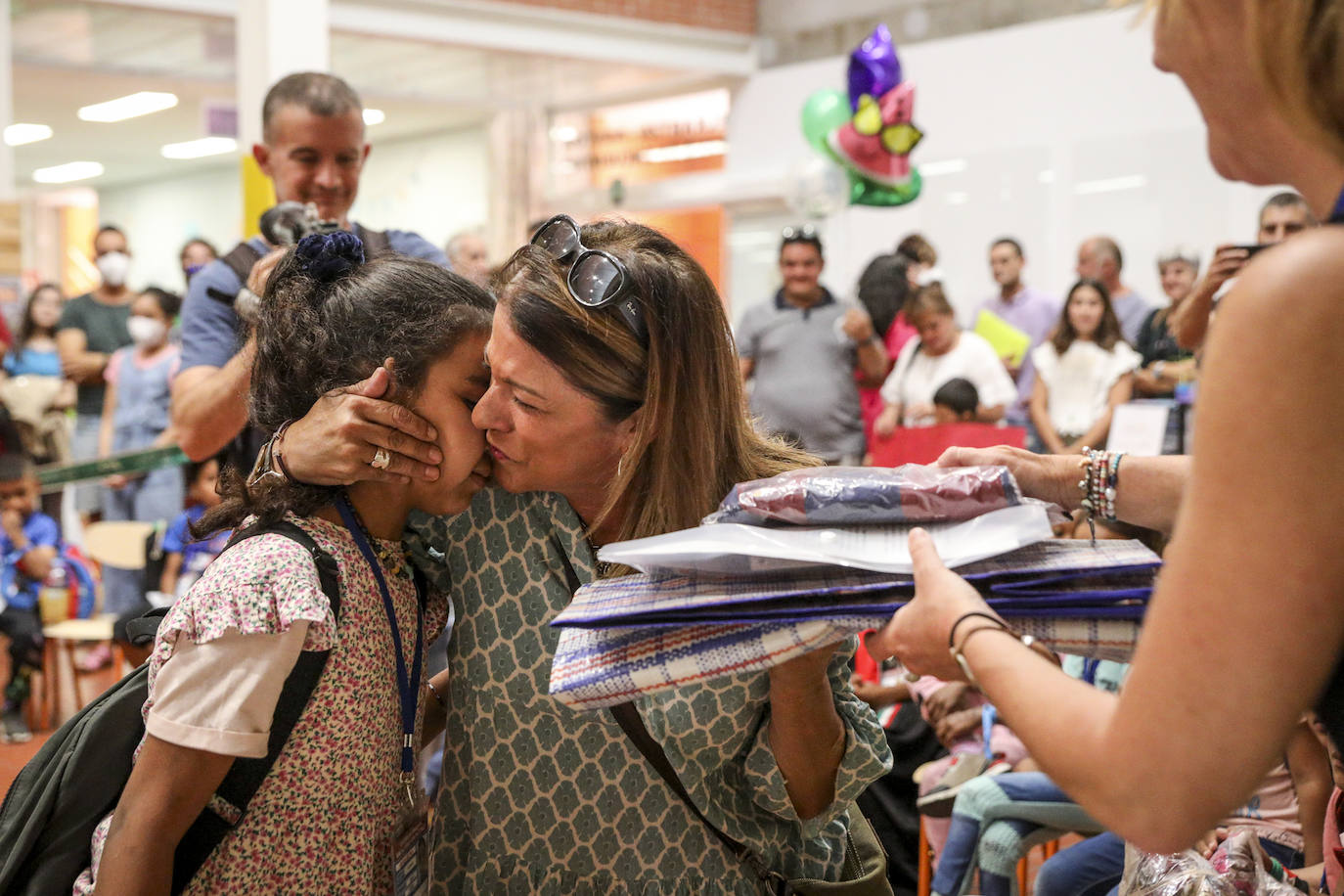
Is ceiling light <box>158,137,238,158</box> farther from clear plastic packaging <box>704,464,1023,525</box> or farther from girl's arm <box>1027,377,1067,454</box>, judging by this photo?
clear plastic packaging <box>704,464,1023,525</box>

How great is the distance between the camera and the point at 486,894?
5.29 ft

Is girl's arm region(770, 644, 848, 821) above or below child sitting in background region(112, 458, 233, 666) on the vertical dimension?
above

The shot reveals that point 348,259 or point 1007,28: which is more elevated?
point 1007,28

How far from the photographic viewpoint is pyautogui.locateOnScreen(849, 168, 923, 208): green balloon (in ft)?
26.0

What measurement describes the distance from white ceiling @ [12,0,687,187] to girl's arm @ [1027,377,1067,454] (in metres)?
6.04

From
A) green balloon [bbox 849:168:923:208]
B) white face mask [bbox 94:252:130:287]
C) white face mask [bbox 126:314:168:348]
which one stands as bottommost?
white face mask [bbox 126:314:168:348]

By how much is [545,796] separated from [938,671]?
2.48ft

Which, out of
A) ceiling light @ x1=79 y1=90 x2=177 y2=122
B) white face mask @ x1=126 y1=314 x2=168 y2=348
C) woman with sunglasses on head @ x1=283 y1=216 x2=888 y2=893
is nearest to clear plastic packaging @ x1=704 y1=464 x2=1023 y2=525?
woman with sunglasses on head @ x1=283 y1=216 x2=888 y2=893

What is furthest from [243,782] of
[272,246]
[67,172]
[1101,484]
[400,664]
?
[67,172]

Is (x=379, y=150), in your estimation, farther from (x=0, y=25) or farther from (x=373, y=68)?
(x=0, y=25)

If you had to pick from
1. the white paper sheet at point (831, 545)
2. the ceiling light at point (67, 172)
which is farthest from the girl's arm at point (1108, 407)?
the ceiling light at point (67, 172)

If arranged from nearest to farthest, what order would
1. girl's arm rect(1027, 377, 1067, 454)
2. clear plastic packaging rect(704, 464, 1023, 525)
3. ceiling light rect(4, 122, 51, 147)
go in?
clear plastic packaging rect(704, 464, 1023, 525) < girl's arm rect(1027, 377, 1067, 454) < ceiling light rect(4, 122, 51, 147)

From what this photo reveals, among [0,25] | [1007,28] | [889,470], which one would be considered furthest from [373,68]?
[889,470]

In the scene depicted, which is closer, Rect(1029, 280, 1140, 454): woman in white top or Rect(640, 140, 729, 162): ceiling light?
Rect(1029, 280, 1140, 454): woman in white top
